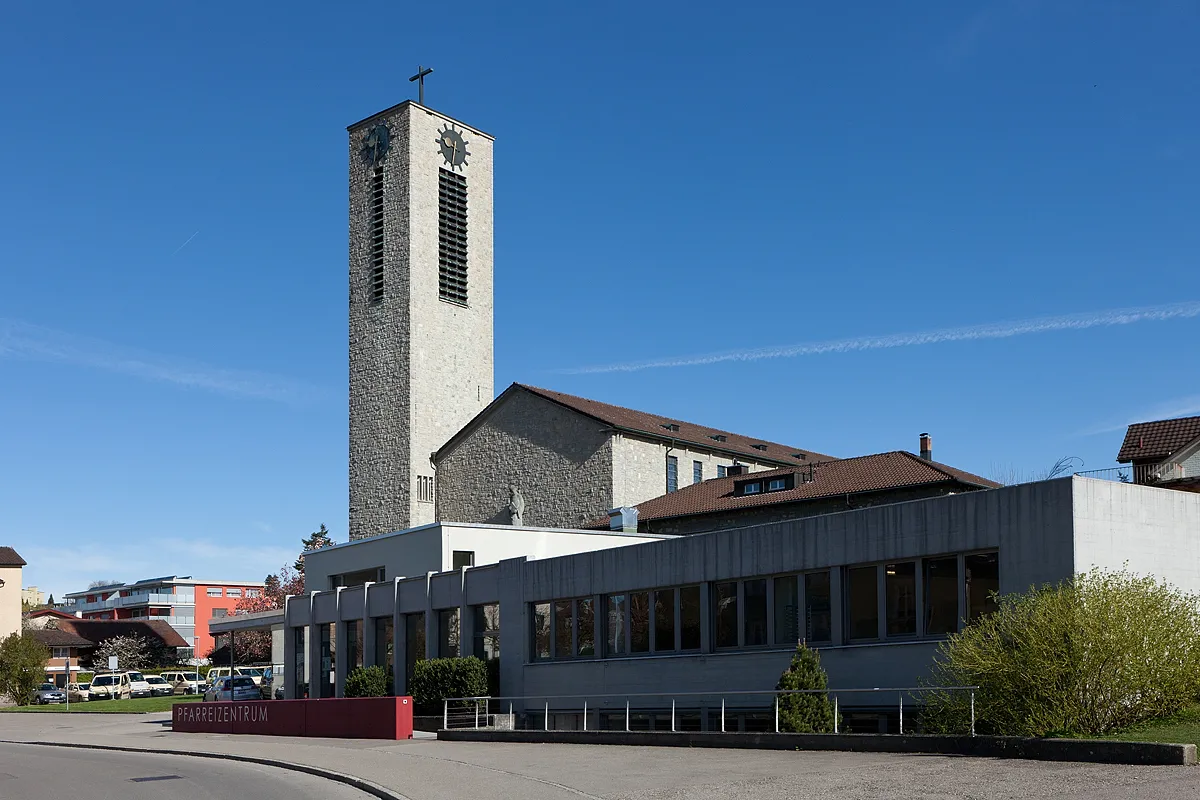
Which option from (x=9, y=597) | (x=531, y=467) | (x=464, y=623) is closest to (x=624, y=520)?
(x=531, y=467)

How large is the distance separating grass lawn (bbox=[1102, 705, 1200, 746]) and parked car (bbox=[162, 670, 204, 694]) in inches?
2583

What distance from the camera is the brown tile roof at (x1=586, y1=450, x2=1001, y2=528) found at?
42.0 metres

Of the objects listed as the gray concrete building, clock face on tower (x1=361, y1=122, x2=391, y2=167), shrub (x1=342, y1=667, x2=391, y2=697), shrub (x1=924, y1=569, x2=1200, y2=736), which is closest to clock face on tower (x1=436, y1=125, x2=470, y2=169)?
clock face on tower (x1=361, y1=122, x2=391, y2=167)

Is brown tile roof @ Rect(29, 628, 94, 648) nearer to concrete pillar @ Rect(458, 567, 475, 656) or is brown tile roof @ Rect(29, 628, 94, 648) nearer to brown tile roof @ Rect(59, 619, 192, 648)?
brown tile roof @ Rect(59, 619, 192, 648)

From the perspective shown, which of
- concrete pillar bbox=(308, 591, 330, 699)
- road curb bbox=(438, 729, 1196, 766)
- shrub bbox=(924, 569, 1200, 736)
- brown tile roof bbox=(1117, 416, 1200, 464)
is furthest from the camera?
brown tile roof bbox=(1117, 416, 1200, 464)

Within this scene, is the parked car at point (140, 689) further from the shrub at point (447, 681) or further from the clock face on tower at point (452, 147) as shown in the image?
the shrub at point (447, 681)

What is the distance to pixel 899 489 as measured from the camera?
4131 cm

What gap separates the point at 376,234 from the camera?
65625mm

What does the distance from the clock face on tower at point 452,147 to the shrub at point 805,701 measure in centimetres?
4751

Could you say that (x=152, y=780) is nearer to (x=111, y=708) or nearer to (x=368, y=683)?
(x=368, y=683)

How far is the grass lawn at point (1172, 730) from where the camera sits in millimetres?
16250

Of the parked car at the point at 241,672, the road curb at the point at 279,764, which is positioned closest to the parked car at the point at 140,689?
the parked car at the point at 241,672

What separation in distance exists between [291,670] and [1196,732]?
33563 mm

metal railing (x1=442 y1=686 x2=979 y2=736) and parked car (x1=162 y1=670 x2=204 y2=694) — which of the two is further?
parked car (x1=162 y1=670 x2=204 y2=694)
